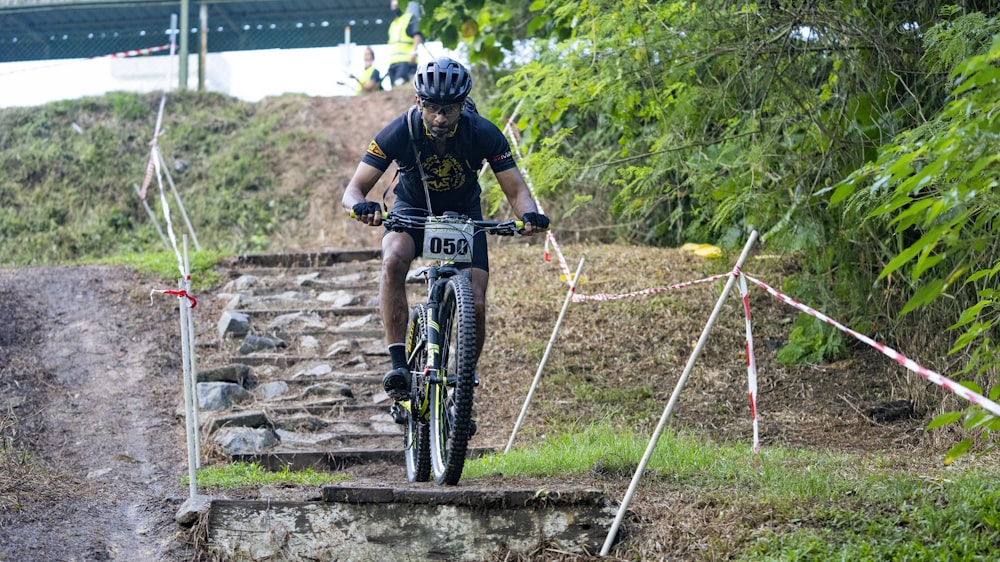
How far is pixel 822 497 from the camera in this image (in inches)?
191

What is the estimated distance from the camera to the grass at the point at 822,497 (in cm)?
433

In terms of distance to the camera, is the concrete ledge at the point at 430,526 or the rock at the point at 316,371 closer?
the concrete ledge at the point at 430,526

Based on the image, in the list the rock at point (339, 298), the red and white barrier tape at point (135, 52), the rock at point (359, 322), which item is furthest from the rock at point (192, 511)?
the red and white barrier tape at point (135, 52)

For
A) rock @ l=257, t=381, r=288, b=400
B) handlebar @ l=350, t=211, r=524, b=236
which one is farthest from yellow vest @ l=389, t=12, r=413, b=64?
handlebar @ l=350, t=211, r=524, b=236

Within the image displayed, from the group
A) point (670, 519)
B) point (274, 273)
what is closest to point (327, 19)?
point (274, 273)

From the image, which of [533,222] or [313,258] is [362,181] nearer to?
[533,222]

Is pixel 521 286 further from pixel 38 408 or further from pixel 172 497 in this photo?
pixel 172 497

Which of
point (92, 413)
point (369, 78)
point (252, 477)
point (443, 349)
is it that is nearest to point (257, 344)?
point (92, 413)

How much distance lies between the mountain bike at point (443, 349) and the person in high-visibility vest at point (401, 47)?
1367 centimetres

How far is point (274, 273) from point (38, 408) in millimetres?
4311

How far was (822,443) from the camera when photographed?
7.66 metres

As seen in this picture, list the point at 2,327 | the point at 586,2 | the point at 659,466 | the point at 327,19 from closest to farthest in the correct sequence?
the point at 659,466 < the point at 586,2 < the point at 2,327 < the point at 327,19

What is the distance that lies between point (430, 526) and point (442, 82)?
222cm

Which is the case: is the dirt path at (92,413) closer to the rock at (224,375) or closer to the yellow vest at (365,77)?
the rock at (224,375)
